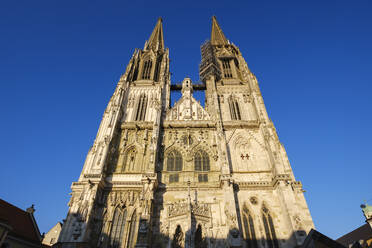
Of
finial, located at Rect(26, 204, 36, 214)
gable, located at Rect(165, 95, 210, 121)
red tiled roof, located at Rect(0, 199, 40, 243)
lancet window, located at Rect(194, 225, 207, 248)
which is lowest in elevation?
lancet window, located at Rect(194, 225, 207, 248)

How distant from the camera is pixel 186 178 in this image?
60.9 ft

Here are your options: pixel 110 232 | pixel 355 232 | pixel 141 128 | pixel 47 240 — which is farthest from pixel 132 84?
pixel 355 232

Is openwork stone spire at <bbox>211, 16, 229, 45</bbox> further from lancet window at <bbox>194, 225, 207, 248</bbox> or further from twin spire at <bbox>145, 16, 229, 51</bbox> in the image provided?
lancet window at <bbox>194, 225, 207, 248</bbox>

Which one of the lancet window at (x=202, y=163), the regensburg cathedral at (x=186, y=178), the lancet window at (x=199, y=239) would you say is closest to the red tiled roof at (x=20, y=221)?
the regensburg cathedral at (x=186, y=178)

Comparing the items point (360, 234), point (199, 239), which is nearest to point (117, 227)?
point (199, 239)

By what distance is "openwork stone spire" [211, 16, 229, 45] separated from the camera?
39219mm

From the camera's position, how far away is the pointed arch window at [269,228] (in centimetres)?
1539

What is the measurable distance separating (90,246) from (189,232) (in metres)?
6.69

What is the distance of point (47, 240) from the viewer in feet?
96.6

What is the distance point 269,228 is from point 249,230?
148 centimetres

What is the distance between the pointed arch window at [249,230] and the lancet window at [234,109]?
10234 mm

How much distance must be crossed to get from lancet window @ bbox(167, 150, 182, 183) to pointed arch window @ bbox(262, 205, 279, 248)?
23.9ft

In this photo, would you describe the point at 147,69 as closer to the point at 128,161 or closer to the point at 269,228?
the point at 128,161

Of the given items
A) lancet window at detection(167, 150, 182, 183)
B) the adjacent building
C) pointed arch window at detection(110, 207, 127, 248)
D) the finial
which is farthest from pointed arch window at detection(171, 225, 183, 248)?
the finial
